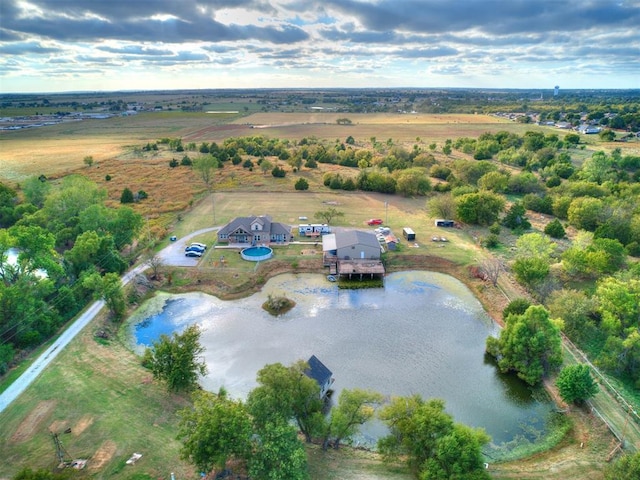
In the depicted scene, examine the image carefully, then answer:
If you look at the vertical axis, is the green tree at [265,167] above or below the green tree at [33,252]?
below

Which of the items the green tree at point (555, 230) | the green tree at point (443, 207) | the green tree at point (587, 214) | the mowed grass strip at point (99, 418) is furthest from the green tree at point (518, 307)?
the green tree at point (587, 214)

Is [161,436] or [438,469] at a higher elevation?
[438,469]

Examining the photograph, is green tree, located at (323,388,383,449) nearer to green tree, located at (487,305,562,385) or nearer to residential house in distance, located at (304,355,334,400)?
residential house in distance, located at (304,355,334,400)

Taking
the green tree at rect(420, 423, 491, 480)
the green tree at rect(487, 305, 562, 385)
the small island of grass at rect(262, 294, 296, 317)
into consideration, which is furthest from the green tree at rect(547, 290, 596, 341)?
the small island of grass at rect(262, 294, 296, 317)

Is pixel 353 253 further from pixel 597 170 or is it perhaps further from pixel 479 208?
pixel 597 170

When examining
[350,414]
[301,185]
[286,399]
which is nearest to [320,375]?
[350,414]

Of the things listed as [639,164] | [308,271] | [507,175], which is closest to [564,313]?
[308,271]

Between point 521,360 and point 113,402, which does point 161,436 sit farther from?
point 521,360

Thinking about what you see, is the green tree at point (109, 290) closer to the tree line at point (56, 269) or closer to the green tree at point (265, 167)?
the tree line at point (56, 269)
